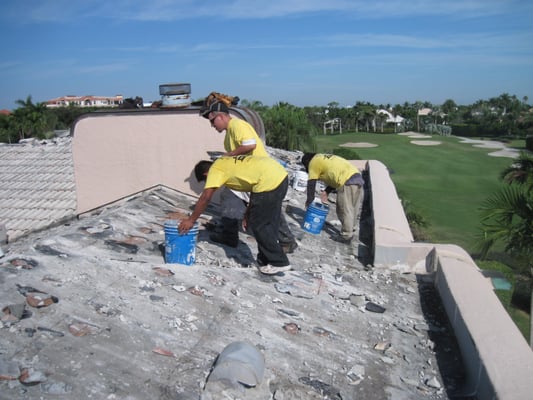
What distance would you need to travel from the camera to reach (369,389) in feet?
9.33

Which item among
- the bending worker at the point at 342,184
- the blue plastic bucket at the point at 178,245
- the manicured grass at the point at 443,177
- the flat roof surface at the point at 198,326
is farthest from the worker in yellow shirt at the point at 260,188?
the manicured grass at the point at 443,177

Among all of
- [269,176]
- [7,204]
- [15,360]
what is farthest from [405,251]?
[7,204]

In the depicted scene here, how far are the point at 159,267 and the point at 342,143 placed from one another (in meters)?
48.9

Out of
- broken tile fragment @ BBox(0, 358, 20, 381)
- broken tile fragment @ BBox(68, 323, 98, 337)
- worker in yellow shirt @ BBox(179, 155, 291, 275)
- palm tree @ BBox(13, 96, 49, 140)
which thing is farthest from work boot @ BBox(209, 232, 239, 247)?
palm tree @ BBox(13, 96, 49, 140)

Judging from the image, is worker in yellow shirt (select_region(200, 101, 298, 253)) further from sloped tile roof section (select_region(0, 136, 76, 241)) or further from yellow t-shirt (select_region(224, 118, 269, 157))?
sloped tile roof section (select_region(0, 136, 76, 241))

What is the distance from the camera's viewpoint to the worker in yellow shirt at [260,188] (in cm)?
412

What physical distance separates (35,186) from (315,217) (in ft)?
17.4

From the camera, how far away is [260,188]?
4.20m

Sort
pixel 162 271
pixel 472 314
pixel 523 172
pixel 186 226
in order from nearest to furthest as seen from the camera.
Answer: pixel 472 314 < pixel 162 271 < pixel 186 226 < pixel 523 172

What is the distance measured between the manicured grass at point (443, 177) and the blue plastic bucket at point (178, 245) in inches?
563

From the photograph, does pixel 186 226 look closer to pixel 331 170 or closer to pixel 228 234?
pixel 228 234

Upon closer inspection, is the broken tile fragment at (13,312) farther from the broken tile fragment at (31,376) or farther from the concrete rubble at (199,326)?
the broken tile fragment at (31,376)

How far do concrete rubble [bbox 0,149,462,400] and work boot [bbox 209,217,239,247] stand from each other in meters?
0.18

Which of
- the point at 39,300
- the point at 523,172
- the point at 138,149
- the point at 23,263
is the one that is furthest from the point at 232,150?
the point at 523,172
